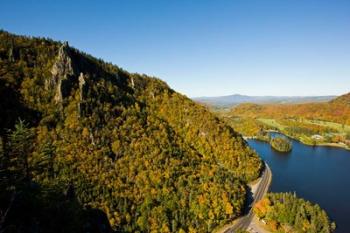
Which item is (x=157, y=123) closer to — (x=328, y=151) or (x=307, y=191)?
(x=307, y=191)

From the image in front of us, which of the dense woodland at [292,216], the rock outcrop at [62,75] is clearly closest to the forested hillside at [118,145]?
the rock outcrop at [62,75]

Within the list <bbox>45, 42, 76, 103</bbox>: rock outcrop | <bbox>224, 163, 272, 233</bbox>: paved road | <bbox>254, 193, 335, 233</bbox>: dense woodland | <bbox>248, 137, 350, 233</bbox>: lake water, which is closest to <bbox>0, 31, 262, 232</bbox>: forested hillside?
<bbox>45, 42, 76, 103</bbox>: rock outcrop

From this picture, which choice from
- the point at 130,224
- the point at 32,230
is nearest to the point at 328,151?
the point at 130,224

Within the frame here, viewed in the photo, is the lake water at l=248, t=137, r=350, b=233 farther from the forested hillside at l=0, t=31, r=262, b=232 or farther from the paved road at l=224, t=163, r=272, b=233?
the forested hillside at l=0, t=31, r=262, b=232

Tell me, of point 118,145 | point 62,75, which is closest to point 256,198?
point 118,145

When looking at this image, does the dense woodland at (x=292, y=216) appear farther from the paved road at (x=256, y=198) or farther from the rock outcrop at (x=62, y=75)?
the rock outcrop at (x=62, y=75)

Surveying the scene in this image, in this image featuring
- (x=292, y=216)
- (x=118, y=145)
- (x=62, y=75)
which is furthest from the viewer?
(x=62, y=75)

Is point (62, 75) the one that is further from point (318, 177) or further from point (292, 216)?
point (318, 177)
